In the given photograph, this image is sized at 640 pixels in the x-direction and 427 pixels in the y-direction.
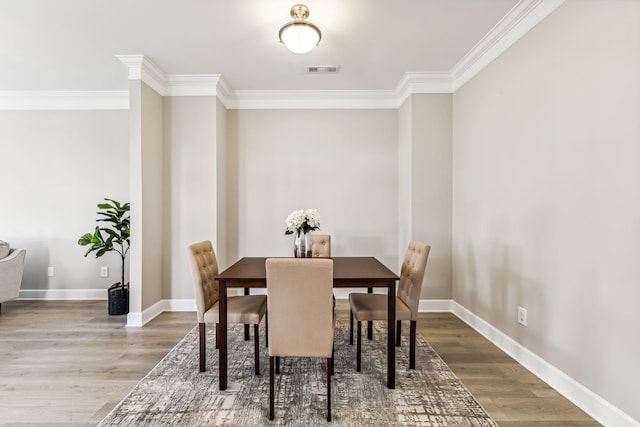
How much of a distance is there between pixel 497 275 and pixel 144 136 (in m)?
3.76

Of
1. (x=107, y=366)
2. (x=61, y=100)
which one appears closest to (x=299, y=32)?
(x=107, y=366)

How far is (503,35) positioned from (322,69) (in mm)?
1714

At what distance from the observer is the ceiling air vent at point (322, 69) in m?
3.38

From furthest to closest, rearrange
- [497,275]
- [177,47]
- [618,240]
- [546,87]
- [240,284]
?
[177,47], [497,275], [546,87], [240,284], [618,240]

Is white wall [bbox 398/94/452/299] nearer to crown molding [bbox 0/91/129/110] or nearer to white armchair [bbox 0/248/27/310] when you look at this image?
crown molding [bbox 0/91/129/110]

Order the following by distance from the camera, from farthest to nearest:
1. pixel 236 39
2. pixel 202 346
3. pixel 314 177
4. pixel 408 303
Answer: pixel 314 177 → pixel 236 39 → pixel 408 303 → pixel 202 346

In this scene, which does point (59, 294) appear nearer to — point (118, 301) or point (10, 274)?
point (10, 274)

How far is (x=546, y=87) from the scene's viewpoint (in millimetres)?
2213

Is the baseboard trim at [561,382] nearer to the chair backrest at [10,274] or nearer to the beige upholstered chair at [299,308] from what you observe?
the beige upholstered chair at [299,308]

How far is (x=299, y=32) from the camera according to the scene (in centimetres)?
230

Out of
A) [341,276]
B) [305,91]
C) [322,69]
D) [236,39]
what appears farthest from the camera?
[305,91]

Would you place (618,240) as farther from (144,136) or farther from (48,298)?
(48,298)

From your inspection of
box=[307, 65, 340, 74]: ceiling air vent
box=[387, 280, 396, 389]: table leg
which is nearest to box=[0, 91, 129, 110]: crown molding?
box=[307, 65, 340, 74]: ceiling air vent

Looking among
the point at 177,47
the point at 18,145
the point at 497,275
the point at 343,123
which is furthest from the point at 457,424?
the point at 18,145
